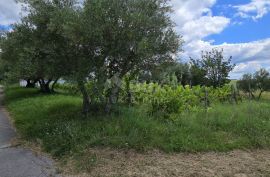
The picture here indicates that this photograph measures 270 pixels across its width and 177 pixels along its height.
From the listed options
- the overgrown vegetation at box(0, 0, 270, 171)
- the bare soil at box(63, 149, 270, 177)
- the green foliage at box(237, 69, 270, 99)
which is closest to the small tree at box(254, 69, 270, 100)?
the green foliage at box(237, 69, 270, 99)

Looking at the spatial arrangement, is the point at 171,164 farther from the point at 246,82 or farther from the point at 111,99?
the point at 246,82

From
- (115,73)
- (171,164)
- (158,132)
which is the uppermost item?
(115,73)

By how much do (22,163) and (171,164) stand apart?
10.9 feet

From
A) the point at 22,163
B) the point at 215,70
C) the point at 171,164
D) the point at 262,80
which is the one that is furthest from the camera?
the point at 262,80

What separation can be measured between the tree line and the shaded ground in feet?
9.20

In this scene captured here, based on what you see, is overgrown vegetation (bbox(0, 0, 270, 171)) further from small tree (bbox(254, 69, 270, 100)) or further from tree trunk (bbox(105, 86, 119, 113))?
small tree (bbox(254, 69, 270, 100))

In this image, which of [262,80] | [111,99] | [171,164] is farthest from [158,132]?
[262,80]

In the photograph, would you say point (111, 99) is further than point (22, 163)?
Yes

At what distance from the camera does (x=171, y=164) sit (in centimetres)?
703

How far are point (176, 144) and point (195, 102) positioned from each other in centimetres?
562

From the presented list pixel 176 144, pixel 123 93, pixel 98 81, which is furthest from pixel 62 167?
pixel 123 93

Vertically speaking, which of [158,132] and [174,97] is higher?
[174,97]

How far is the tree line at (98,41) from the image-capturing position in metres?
9.82

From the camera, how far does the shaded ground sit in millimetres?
6875
